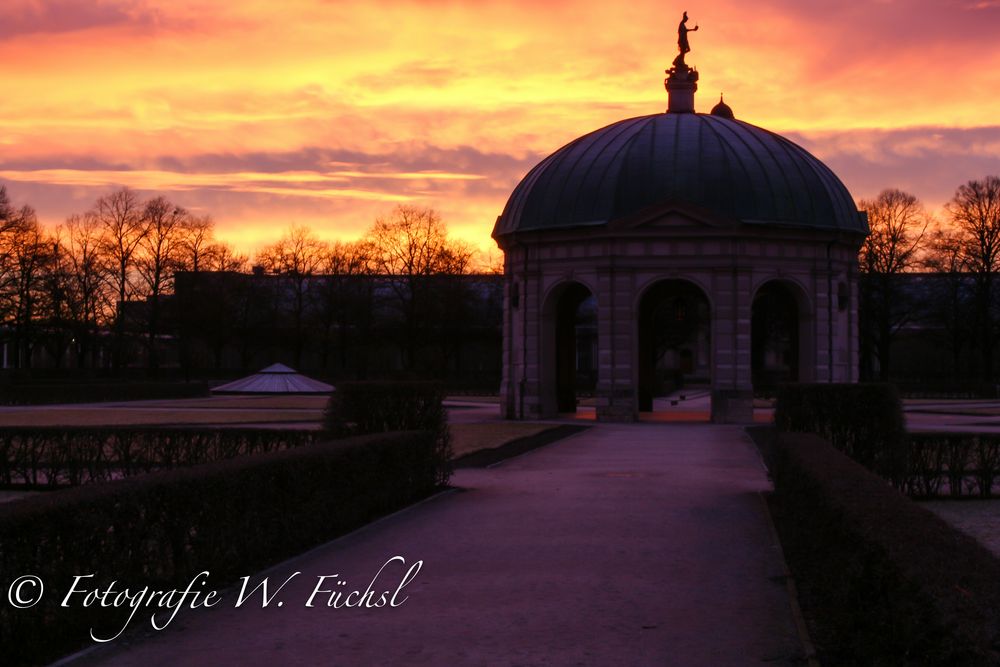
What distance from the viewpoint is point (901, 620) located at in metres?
7.70

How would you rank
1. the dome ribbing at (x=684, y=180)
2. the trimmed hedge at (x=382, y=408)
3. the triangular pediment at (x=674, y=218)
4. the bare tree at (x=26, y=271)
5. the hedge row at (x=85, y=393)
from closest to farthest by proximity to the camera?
the trimmed hedge at (x=382, y=408), the triangular pediment at (x=674, y=218), the dome ribbing at (x=684, y=180), the hedge row at (x=85, y=393), the bare tree at (x=26, y=271)

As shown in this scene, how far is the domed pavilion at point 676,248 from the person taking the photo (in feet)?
149

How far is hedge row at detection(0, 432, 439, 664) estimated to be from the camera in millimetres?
9742

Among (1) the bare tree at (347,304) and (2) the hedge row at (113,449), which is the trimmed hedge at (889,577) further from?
(1) the bare tree at (347,304)

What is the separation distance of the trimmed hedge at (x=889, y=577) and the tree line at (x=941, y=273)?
68.5 metres

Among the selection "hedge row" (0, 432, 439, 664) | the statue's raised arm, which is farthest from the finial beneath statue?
"hedge row" (0, 432, 439, 664)

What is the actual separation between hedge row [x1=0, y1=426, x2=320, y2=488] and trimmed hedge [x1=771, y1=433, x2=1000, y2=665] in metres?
13.1

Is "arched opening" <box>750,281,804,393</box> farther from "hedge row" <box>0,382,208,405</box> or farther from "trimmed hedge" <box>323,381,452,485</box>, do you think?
"trimmed hedge" <box>323,381,452,485</box>

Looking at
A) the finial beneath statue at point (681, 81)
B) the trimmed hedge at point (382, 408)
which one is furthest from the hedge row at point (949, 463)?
the finial beneath statue at point (681, 81)

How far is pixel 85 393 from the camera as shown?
6669cm

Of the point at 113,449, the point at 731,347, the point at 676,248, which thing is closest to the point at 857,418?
the point at 113,449

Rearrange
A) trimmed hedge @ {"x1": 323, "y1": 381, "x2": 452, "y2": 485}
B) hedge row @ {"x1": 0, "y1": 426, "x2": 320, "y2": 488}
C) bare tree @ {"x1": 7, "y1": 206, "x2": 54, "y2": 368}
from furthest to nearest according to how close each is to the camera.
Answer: bare tree @ {"x1": 7, "y1": 206, "x2": 54, "y2": 368} → trimmed hedge @ {"x1": 323, "y1": 381, "x2": 452, "y2": 485} → hedge row @ {"x1": 0, "y1": 426, "x2": 320, "y2": 488}

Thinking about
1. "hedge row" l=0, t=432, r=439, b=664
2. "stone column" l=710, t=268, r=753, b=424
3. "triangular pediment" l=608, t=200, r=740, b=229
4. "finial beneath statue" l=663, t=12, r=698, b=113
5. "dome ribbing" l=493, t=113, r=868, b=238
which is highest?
"finial beneath statue" l=663, t=12, r=698, b=113

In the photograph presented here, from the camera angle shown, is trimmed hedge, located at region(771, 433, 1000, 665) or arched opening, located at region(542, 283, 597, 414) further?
arched opening, located at region(542, 283, 597, 414)
